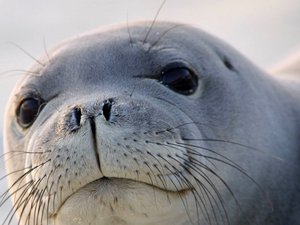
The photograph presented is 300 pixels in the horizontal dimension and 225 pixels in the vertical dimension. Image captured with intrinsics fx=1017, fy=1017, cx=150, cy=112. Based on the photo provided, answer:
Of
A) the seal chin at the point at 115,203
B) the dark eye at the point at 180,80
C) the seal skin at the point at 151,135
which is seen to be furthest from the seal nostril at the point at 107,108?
the dark eye at the point at 180,80

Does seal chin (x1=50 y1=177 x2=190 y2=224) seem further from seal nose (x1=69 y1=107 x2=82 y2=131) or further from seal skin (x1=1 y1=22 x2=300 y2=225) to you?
seal nose (x1=69 y1=107 x2=82 y2=131)

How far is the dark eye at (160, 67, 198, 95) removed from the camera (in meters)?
4.86

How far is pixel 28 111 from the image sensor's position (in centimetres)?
496

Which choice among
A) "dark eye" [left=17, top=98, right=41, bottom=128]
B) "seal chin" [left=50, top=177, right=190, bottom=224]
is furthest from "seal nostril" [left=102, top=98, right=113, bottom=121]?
"dark eye" [left=17, top=98, right=41, bottom=128]

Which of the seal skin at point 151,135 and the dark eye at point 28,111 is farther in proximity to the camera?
the dark eye at point 28,111

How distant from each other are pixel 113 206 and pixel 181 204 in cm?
38

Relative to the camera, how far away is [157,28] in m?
5.18

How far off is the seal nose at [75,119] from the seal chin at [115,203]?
0.24 meters

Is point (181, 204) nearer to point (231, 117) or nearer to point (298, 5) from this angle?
point (231, 117)

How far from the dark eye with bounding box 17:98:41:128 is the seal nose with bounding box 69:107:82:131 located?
61 centimetres

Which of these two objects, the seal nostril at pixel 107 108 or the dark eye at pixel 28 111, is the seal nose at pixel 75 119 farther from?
the dark eye at pixel 28 111

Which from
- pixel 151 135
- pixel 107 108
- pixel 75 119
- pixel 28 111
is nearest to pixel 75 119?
pixel 75 119

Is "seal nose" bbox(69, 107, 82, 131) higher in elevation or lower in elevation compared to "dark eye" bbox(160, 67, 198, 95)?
lower

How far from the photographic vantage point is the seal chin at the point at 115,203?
4227 mm
